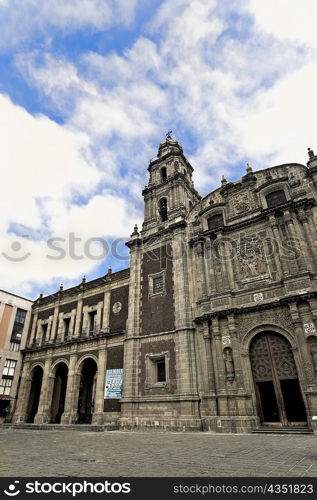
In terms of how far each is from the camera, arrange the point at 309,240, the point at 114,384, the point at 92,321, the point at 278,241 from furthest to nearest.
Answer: the point at 92,321 < the point at 114,384 < the point at 278,241 < the point at 309,240

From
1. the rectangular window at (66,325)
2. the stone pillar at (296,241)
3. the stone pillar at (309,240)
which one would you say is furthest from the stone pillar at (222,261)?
the rectangular window at (66,325)

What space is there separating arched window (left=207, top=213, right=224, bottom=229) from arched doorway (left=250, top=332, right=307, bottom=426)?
28.0ft

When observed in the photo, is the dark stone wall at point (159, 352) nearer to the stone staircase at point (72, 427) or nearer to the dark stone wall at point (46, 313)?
the stone staircase at point (72, 427)

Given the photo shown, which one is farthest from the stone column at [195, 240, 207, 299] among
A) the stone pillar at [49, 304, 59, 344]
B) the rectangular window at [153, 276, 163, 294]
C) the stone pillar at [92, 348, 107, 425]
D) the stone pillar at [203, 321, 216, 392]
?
the stone pillar at [49, 304, 59, 344]

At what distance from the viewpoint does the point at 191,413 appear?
664 inches

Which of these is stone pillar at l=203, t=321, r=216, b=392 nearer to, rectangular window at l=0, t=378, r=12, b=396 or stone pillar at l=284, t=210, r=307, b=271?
stone pillar at l=284, t=210, r=307, b=271

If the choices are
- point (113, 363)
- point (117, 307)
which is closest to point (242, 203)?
point (117, 307)

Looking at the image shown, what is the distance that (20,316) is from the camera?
32156mm

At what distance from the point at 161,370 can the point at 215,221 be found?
445 inches

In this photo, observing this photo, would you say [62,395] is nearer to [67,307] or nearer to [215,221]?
[67,307]

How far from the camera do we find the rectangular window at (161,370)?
64.4 feet
